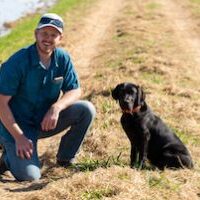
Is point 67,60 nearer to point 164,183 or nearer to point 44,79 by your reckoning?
point 44,79

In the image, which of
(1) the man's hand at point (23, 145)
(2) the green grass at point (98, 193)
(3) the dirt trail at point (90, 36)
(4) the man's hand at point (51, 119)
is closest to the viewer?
(2) the green grass at point (98, 193)

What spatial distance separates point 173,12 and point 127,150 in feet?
56.3

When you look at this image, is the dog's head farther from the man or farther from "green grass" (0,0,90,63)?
"green grass" (0,0,90,63)

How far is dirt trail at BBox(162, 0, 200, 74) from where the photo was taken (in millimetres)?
14553

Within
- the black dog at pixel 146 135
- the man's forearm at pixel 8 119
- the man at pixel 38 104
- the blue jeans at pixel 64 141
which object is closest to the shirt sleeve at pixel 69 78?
the man at pixel 38 104

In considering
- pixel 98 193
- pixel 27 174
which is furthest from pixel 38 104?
pixel 98 193

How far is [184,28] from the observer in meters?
19.3

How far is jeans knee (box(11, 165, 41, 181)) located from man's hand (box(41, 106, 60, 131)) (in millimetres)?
519

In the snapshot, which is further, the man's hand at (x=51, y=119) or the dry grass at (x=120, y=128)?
the man's hand at (x=51, y=119)

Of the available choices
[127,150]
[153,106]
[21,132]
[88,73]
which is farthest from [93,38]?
[21,132]

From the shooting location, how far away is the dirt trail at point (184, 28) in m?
14.6

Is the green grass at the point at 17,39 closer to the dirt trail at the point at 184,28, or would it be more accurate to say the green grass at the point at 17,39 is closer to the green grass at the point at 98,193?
the dirt trail at the point at 184,28

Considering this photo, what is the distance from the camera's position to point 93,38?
17922 mm

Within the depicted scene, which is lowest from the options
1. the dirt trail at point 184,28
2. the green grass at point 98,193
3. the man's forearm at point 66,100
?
the dirt trail at point 184,28
